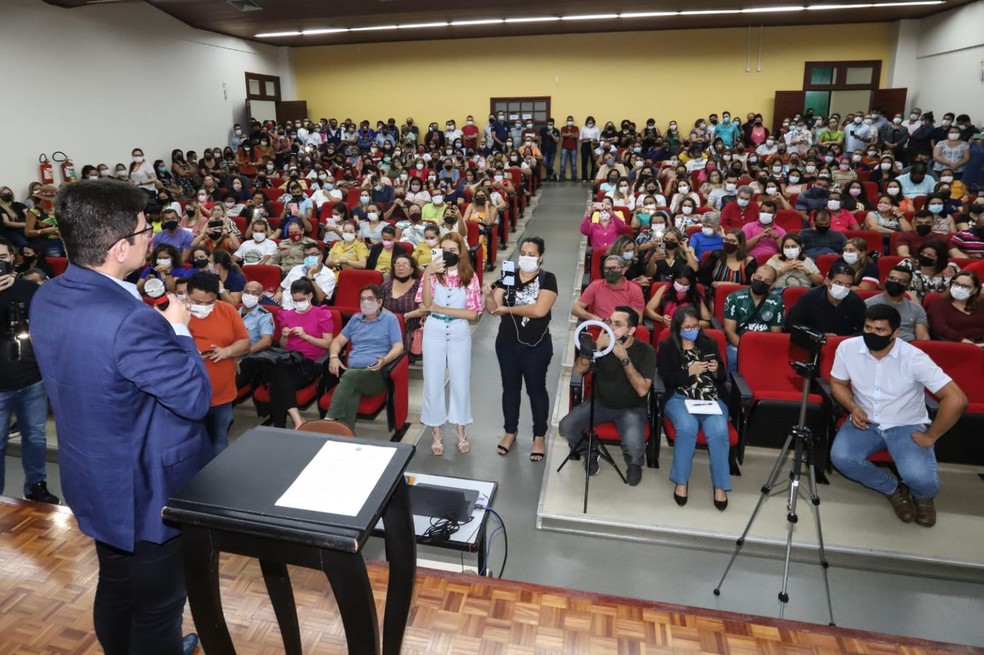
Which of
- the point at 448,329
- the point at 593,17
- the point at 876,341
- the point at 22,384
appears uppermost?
the point at 593,17

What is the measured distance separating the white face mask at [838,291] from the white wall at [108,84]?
35.2 feet

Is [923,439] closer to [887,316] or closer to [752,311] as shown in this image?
[887,316]

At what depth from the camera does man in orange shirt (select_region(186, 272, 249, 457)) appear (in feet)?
12.4

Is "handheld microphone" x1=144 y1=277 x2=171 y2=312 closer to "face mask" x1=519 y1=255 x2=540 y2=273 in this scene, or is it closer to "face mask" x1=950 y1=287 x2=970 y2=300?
"face mask" x1=519 y1=255 x2=540 y2=273

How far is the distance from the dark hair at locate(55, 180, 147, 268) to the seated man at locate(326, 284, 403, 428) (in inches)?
105

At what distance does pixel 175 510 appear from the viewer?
48.6 inches

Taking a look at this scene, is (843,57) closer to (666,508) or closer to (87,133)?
(666,508)

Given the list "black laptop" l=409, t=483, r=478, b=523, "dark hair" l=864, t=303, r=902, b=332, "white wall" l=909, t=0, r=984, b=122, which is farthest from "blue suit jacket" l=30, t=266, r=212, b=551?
"white wall" l=909, t=0, r=984, b=122

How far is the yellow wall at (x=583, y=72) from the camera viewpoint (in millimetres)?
14062

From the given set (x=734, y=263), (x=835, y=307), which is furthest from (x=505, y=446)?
(x=734, y=263)

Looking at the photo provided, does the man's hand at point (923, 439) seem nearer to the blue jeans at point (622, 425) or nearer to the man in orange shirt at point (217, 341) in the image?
the blue jeans at point (622, 425)

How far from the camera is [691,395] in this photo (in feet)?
12.5

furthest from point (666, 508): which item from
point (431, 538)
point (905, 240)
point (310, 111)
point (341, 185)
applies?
point (310, 111)

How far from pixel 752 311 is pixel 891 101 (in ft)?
39.4
